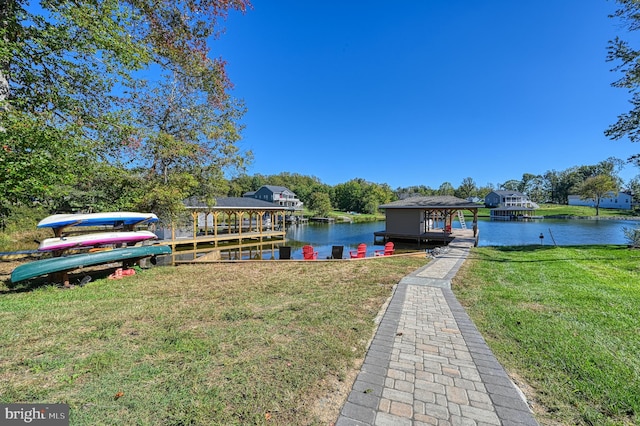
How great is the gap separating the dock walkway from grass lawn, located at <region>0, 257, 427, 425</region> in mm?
218

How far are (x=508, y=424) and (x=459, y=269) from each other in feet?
21.8

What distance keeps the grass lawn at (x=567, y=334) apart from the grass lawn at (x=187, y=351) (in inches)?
67.6

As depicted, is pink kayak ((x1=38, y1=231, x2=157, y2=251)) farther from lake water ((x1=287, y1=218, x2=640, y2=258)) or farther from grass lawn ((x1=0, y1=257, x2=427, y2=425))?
lake water ((x1=287, y1=218, x2=640, y2=258))

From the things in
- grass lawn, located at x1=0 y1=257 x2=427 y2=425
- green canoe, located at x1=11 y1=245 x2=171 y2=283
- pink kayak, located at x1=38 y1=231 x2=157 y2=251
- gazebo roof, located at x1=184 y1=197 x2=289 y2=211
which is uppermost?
gazebo roof, located at x1=184 y1=197 x2=289 y2=211

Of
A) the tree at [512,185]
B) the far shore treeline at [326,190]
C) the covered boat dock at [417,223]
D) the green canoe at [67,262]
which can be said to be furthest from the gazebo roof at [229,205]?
the tree at [512,185]

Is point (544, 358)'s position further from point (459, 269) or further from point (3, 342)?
point (3, 342)

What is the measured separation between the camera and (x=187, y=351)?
3.01 m

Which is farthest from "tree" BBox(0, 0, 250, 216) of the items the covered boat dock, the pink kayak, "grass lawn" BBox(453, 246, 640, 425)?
the covered boat dock

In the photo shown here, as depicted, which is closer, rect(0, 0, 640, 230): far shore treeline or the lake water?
rect(0, 0, 640, 230): far shore treeline

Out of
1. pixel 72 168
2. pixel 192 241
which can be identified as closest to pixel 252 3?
pixel 72 168

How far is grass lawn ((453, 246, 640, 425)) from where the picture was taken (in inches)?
89.0

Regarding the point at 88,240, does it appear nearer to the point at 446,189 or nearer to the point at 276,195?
the point at 276,195

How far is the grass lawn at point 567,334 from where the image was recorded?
2.26m

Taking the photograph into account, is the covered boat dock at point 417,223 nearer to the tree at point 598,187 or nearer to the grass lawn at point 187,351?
the grass lawn at point 187,351
